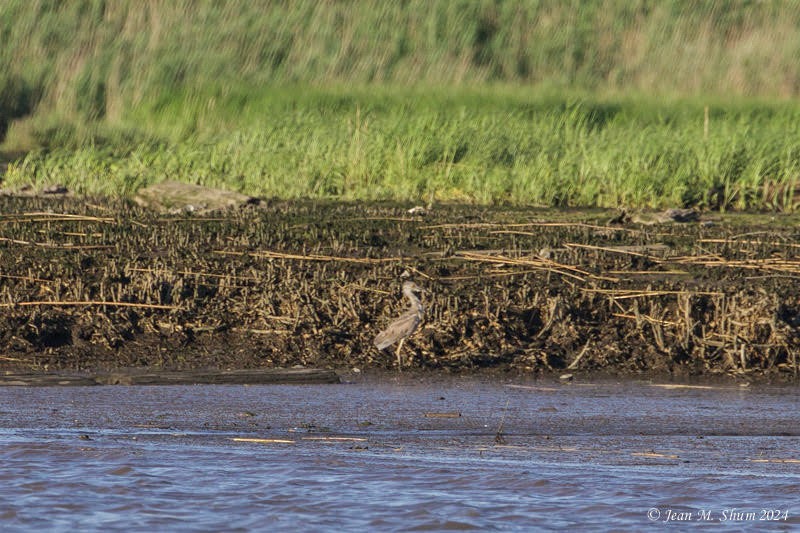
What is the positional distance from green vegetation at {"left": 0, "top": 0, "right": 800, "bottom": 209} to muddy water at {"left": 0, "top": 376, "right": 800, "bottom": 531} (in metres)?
5.37

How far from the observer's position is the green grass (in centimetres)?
1182

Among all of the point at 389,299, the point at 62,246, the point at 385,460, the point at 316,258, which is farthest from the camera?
the point at 62,246

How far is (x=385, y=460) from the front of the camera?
18.2ft

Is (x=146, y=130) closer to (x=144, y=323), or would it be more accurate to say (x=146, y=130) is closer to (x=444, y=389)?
(x=144, y=323)

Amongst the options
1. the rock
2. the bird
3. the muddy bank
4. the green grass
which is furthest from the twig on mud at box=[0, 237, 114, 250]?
the green grass

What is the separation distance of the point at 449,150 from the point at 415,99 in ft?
7.28

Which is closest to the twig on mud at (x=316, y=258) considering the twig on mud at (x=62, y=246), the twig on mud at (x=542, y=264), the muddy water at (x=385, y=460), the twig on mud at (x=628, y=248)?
the twig on mud at (x=542, y=264)

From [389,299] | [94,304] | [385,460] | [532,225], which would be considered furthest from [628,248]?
[385,460]

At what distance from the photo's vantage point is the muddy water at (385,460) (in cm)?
514

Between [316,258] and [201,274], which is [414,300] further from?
[201,274]

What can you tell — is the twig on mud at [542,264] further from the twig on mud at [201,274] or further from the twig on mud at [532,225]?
the twig on mud at [201,274]

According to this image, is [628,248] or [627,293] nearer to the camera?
[627,293]

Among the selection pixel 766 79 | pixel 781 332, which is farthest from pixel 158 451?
pixel 766 79

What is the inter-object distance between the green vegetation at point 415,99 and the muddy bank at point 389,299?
2.50 meters
